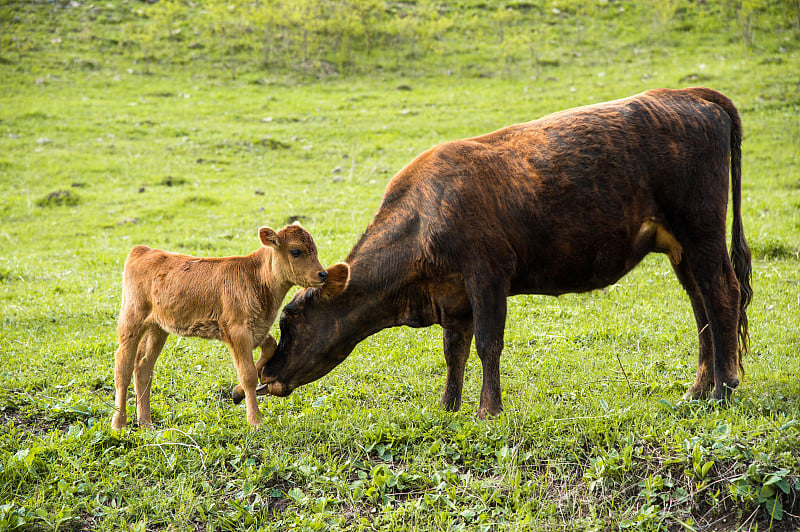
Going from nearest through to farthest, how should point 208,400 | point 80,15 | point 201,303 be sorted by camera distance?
point 201,303 < point 208,400 < point 80,15

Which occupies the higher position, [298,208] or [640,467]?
[640,467]

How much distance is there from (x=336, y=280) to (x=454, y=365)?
1.47 metres

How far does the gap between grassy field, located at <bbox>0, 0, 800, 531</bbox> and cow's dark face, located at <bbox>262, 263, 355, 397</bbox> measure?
43 cm

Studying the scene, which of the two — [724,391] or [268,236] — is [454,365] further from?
[724,391]

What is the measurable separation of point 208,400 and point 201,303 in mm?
1561

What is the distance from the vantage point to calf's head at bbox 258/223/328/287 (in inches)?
227

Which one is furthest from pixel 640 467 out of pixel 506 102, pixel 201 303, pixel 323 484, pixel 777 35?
pixel 777 35

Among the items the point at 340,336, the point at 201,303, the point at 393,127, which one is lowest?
the point at 393,127

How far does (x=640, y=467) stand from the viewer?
17.1ft

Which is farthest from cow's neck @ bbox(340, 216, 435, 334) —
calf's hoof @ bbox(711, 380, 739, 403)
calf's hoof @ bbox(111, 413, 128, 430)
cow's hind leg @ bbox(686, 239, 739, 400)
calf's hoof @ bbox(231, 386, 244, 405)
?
calf's hoof @ bbox(711, 380, 739, 403)

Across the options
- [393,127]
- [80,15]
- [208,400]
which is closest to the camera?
[208,400]

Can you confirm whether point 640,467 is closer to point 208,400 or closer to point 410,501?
point 410,501

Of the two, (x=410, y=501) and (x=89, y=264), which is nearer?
(x=410, y=501)

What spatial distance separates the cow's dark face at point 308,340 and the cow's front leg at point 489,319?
3.95 ft
